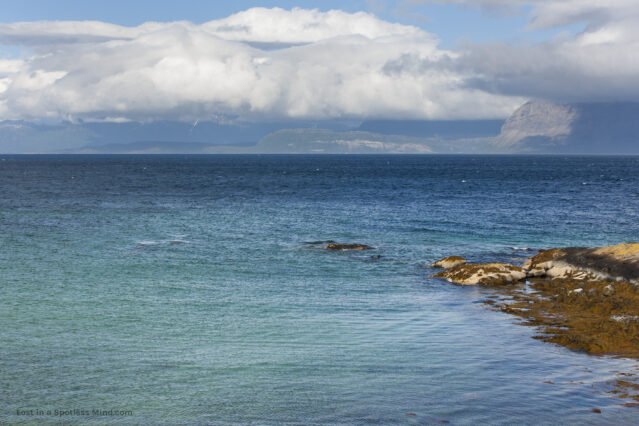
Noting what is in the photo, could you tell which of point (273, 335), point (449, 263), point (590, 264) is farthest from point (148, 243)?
point (590, 264)

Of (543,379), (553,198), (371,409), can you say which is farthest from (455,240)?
(553,198)

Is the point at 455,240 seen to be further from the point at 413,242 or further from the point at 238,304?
the point at 238,304

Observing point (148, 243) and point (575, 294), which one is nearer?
point (575, 294)

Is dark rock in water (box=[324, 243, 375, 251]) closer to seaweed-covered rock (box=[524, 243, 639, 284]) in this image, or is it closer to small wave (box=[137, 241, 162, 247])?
seaweed-covered rock (box=[524, 243, 639, 284])

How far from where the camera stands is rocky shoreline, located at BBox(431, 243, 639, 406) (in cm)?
2434

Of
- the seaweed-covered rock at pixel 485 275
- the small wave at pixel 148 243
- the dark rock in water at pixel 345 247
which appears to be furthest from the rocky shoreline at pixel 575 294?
the small wave at pixel 148 243

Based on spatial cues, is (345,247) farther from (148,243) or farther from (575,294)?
(575,294)

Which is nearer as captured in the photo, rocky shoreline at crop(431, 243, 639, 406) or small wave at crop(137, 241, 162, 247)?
rocky shoreline at crop(431, 243, 639, 406)

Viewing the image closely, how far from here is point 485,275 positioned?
36.7m

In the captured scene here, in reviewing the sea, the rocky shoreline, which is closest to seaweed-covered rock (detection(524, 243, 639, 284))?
the rocky shoreline

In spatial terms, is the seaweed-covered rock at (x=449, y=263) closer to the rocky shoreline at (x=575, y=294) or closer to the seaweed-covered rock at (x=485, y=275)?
the rocky shoreline at (x=575, y=294)

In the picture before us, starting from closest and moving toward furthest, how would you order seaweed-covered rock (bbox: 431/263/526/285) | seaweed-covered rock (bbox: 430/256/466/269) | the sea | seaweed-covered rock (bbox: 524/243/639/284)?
the sea → seaweed-covered rock (bbox: 524/243/639/284) → seaweed-covered rock (bbox: 431/263/526/285) → seaweed-covered rock (bbox: 430/256/466/269)

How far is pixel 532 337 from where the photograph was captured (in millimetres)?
25016

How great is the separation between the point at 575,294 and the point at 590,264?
15.7 ft
